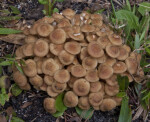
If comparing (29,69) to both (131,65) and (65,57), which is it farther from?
(131,65)

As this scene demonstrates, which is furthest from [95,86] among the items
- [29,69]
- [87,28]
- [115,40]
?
[29,69]

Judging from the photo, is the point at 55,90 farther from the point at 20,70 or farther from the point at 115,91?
the point at 115,91

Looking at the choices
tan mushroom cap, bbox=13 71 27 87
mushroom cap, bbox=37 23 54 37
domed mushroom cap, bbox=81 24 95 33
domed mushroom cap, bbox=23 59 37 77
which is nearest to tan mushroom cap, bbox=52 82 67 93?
domed mushroom cap, bbox=23 59 37 77

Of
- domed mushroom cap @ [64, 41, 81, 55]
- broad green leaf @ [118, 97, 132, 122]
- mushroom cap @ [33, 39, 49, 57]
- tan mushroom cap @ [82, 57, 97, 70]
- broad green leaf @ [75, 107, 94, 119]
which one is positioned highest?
domed mushroom cap @ [64, 41, 81, 55]

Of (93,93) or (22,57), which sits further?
(22,57)

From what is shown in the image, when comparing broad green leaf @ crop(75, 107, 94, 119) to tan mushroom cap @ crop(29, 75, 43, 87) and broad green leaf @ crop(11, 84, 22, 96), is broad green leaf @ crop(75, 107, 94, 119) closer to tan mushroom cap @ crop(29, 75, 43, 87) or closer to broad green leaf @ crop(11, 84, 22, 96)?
tan mushroom cap @ crop(29, 75, 43, 87)

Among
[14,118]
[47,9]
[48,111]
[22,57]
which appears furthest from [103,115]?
[47,9]
